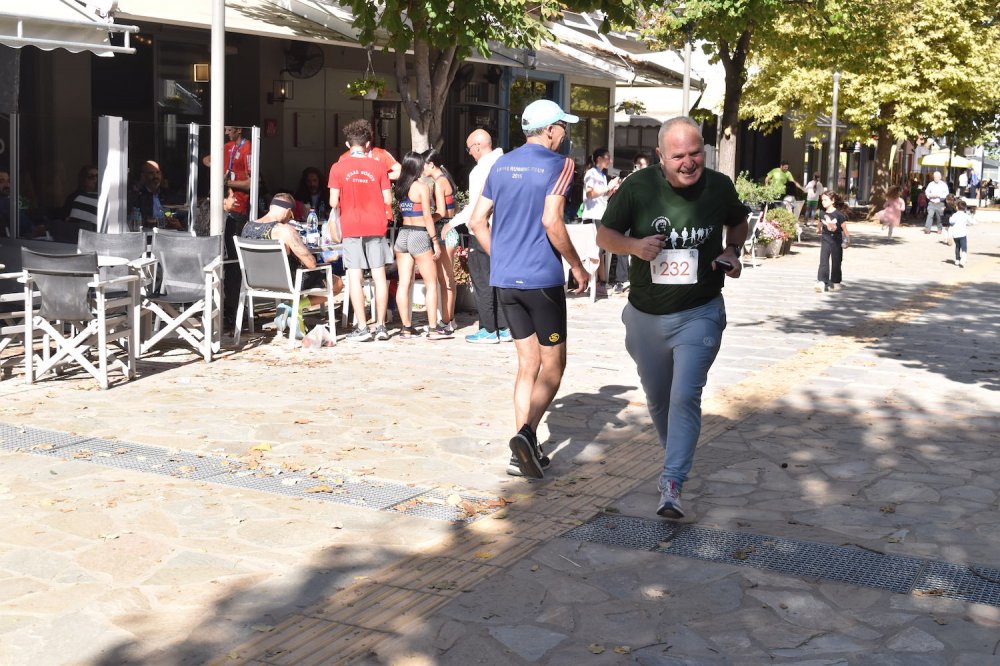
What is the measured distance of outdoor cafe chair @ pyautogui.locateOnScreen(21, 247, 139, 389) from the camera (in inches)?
339

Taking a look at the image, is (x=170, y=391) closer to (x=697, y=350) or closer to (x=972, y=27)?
(x=697, y=350)

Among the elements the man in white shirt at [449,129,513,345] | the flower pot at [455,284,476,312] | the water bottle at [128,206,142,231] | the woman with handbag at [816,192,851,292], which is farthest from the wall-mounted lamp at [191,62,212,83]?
the woman with handbag at [816,192,851,292]

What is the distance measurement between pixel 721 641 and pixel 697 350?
1.58 m

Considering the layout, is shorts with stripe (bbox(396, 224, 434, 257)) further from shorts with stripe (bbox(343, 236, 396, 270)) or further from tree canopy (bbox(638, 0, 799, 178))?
tree canopy (bbox(638, 0, 799, 178))

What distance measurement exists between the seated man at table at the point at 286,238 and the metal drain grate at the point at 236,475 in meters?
3.81

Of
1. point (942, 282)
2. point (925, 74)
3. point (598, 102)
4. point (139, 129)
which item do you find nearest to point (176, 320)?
point (139, 129)

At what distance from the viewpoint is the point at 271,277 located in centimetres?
1074

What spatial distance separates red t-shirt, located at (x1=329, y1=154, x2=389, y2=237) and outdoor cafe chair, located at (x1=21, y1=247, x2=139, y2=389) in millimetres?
2457

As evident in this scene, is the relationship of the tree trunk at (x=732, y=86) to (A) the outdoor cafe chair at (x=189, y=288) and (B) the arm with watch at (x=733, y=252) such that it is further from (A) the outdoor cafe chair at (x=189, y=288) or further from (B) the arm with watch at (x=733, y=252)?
(B) the arm with watch at (x=733, y=252)

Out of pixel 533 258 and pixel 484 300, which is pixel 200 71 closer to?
pixel 484 300

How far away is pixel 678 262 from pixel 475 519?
1471mm

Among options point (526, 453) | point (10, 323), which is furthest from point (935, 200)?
point (526, 453)

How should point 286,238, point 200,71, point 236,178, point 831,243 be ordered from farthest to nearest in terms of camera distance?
point 200,71 < point 831,243 < point 236,178 < point 286,238

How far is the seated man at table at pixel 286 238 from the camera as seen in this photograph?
10.9m
